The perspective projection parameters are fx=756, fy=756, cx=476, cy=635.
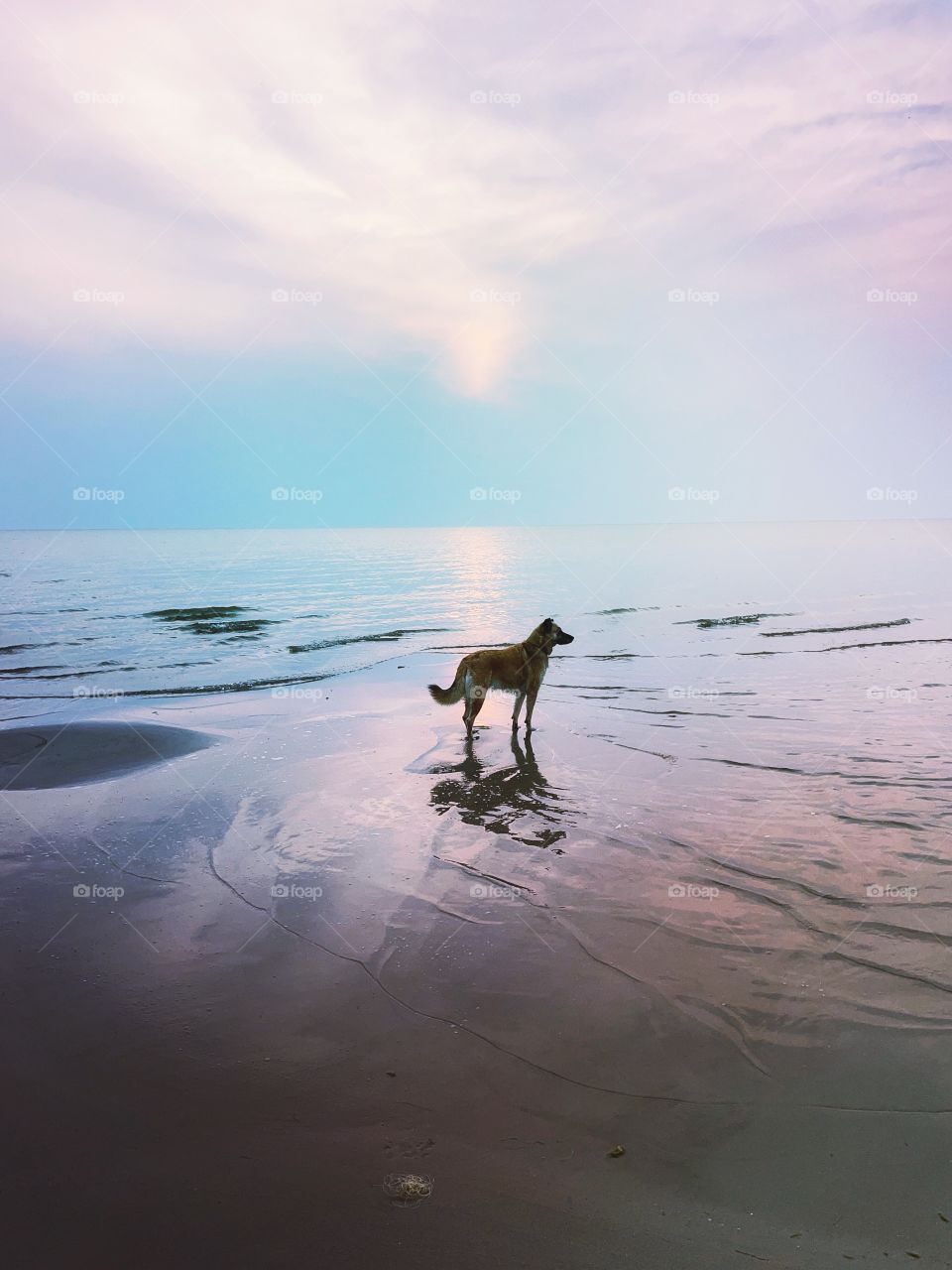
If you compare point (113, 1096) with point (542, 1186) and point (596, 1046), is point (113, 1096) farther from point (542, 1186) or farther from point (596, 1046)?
point (596, 1046)

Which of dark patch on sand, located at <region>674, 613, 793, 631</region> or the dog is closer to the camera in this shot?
the dog

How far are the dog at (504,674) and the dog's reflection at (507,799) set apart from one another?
47.3 inches

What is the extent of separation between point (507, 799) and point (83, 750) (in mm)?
6598

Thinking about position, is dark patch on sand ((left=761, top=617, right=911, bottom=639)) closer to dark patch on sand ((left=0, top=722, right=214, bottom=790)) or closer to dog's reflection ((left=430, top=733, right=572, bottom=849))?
dog's reflection ((left=430, top=733, right=572, bottom=849))

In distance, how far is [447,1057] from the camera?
410cm

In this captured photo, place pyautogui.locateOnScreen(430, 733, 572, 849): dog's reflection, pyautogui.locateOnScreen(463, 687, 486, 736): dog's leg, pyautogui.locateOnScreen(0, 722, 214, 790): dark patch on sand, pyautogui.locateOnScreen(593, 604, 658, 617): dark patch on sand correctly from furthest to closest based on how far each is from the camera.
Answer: pyautogui.locateOnScreen(593, 604, 658, 617): dark patch on sand, pyautogui.locateOnScreen(463, 687, 486, 736): dog's leg, pyautogui.locateOnScreen(0, 722, 214, 790): dark patch on sand, pyautogui.locateOnScreen(430, 733, 572, 849): dog's reflection

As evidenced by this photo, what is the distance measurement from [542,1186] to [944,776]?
25.8 feet

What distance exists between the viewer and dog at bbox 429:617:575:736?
37.9 feet

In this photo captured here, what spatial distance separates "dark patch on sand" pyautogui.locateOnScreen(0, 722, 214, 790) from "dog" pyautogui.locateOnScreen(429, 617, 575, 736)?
3.93 metres

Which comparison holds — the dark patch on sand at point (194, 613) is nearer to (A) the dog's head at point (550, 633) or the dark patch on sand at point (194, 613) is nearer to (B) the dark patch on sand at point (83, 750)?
(B) the dark patch on sand at point (83, 750)

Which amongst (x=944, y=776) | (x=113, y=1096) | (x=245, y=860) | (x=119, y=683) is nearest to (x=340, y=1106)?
(x=113, y=1096)

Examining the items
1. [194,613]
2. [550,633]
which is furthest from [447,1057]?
[194,613]

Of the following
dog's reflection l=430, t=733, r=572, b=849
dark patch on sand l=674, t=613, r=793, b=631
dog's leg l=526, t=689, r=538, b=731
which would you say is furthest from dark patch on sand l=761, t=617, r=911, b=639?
dog's reflection l=430, t=733, r=572, b=849

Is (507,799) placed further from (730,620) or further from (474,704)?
(730,620)
